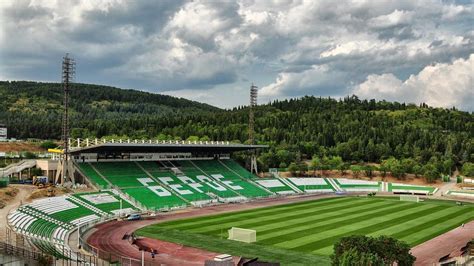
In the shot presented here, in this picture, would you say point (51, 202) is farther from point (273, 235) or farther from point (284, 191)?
point (284, 191)

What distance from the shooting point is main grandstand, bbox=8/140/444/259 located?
47.2 metres

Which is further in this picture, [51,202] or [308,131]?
[308,131]

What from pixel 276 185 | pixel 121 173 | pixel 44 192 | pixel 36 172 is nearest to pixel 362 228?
pixel 121 173

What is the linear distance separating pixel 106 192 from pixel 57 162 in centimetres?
1015

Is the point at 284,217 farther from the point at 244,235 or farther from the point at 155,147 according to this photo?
the point at 155,147

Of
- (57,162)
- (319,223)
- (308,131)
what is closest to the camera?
(319,223)

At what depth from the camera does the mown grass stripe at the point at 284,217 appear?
168 feet

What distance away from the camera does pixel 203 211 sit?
63625mm

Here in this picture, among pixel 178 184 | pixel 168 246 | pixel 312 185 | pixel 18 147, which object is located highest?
pixel 18 147

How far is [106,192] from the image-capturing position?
202 ft

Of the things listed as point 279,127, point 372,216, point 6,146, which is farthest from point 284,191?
point 279,127

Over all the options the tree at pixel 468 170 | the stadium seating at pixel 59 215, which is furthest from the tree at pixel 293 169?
the stadium seating at pixel 59 215

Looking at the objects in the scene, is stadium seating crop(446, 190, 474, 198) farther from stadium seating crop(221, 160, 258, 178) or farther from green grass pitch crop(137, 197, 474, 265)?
stadium seating crop(221, 160, 258, 178)

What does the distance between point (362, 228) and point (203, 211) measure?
72.3ft
